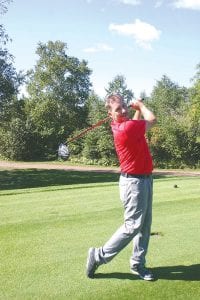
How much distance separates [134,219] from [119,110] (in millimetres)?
1278

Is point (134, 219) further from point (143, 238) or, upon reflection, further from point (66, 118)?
point (66, 118)

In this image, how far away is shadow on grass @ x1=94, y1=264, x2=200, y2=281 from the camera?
556 cm

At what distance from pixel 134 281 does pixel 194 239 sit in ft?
6.89

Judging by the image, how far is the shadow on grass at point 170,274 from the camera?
18.2 feet

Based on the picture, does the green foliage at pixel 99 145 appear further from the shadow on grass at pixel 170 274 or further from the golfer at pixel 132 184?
the golfer at pixel 132 184

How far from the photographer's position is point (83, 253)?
6.50m

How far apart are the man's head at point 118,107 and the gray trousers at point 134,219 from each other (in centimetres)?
69

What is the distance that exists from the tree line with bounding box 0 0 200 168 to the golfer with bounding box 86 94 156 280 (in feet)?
91.5

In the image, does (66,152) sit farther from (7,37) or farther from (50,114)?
(50,114)

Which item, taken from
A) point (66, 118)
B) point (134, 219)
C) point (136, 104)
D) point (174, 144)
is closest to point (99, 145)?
point (174, 144)

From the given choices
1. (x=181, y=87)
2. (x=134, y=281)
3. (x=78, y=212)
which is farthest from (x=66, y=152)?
(x=181, y=87)

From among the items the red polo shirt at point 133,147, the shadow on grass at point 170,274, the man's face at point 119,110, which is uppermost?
the man's face at point 119,110

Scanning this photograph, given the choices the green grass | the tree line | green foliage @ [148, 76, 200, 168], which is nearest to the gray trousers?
the green grass

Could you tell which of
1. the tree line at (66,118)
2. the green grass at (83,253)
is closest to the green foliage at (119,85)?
the tree line at (66,118)
